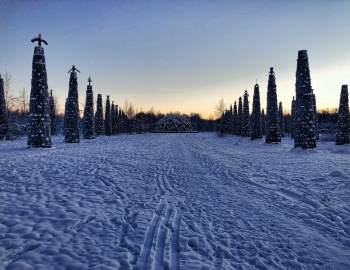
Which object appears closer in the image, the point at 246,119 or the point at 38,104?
the point at 38,104

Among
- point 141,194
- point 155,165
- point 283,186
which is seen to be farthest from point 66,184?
point 283,186

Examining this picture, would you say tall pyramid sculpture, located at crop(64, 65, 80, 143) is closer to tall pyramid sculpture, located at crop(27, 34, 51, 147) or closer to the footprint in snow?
tall pyramid sculpture, located at crop(27, 34, 51, 147)

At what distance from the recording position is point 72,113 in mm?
23594

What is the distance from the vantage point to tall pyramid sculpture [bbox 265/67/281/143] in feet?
74.1

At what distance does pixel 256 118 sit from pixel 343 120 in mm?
9292

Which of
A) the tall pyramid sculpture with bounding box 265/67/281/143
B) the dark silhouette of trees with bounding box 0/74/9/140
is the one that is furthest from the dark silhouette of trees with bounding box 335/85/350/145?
the dark silhouette of trees with bounding box 0/74/9/140

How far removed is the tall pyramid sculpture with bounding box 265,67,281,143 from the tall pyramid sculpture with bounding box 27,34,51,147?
19.1m

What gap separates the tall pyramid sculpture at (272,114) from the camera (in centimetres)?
2259

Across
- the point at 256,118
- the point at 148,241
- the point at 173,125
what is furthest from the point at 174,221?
the point at 173,125

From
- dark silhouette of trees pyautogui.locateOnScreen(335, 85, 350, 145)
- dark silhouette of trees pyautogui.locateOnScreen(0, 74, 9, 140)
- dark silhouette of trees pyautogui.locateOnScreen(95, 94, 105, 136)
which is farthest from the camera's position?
dark silhouette of trees pyautogui.locateOnScreen(95, 94, 105, 136)

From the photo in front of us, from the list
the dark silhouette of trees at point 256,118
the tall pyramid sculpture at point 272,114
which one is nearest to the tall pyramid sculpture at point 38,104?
the tall pyramid sculpture at point 272,114

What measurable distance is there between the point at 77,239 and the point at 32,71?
15517mm

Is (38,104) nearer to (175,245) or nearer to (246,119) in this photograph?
(175,245)

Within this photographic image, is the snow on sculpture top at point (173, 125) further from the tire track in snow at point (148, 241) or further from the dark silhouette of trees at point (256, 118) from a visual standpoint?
the tire track in snow at point (148, 241)
